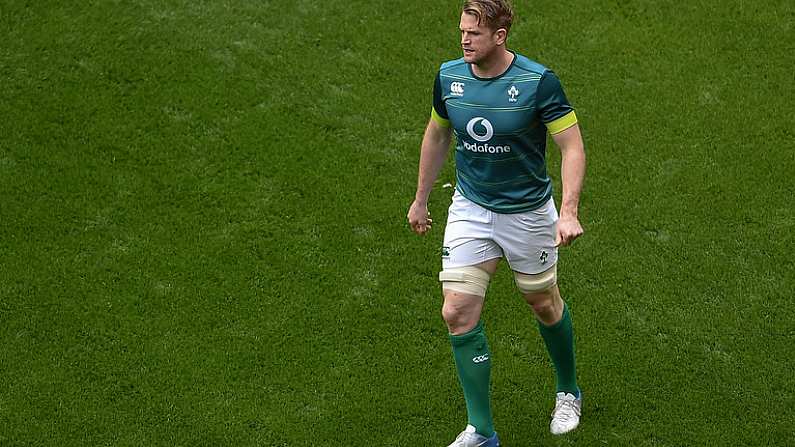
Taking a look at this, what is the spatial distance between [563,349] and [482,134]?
123cm

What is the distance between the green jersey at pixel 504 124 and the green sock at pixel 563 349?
0.64 m

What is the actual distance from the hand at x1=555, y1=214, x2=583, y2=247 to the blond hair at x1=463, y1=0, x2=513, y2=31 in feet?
2.90

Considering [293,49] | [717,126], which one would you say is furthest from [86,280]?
[717,126]

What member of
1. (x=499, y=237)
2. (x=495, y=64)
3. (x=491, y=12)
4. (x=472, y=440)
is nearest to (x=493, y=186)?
(x=499, y=237)

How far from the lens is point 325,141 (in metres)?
8.16

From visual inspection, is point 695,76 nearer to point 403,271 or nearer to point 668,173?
point 668,173

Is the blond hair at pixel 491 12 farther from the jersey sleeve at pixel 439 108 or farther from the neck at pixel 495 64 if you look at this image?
the jersey sleeve at pixel 439 108

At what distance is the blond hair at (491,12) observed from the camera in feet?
17.4

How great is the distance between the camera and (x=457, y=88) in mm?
5543

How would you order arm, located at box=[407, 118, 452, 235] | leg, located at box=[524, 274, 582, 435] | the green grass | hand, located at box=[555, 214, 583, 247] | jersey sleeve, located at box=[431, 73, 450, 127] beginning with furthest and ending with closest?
the green grass < leg, located at box=[524, 274, 582, 435] < arm, located at box=[407, 118, 452, 235] < jersey sleeve, located at box=[431, 73, 450, 127] < hand, located at box=[555, 214, 583, 247]

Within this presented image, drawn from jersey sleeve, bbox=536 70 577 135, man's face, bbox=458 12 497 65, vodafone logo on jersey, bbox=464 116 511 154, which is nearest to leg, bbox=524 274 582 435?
vodafone logo on jersey, bbox=464 116 511 154

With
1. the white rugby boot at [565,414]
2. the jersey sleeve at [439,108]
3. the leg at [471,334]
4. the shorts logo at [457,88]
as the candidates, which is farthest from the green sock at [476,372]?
the shorts logo at [457,88]

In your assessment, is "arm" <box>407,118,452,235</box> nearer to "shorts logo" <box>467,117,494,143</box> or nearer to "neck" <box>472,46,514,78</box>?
"shorts logo" <box>467,117,494,143</box>

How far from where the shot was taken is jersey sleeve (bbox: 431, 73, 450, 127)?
18.5 ft
